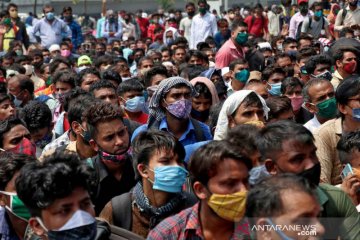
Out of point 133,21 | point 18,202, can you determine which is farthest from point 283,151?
point 133,21

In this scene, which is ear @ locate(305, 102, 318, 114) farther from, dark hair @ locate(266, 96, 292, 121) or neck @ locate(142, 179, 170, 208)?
neck @ locate(142, 179, 170, 208)

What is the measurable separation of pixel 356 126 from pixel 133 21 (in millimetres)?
19179

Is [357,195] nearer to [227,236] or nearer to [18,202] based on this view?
[227,236]

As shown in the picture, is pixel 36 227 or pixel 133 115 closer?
pixel 36 227

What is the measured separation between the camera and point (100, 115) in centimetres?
602

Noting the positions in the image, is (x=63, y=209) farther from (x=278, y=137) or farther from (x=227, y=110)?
(x=227, y=110)

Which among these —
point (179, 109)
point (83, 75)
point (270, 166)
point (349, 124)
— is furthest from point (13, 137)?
point (83, 75)

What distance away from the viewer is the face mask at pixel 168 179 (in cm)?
500

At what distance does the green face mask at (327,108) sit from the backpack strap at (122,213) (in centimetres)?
266

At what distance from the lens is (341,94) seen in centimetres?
648

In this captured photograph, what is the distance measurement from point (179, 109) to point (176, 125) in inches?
5.1

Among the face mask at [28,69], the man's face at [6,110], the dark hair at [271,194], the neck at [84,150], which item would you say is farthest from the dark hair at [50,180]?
the face mask at [28,69]

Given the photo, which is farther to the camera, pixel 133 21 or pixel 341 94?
pixel 133 21

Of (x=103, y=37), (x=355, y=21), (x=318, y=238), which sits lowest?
(x=103, y=37)
